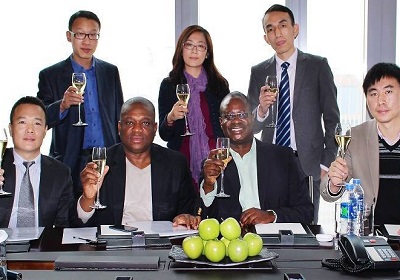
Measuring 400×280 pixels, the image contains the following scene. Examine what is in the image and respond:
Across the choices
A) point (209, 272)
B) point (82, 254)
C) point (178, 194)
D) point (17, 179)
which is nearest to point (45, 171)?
point (17, 179)

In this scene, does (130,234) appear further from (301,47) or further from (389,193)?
(301,47)

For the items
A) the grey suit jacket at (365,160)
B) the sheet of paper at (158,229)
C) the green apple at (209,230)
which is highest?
the grey suit jacket at (365,160)

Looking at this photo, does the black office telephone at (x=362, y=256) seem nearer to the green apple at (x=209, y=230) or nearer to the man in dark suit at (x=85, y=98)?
the green apple at (x=209, y=230)

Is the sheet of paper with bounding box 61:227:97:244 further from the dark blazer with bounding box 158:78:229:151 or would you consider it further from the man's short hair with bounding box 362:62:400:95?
the man's short hair with bounding box 362:62:400:95

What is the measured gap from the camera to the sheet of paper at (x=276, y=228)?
9.52 ft

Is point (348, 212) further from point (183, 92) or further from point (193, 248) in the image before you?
point (183, 92)

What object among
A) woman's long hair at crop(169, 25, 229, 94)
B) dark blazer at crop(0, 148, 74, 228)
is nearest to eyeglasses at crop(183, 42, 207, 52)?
woman's long hair at crop(169, 25, 229, 94)

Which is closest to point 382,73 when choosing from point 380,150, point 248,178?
point 380,150

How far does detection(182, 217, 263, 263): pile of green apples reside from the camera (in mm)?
2402

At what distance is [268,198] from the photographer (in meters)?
3.59

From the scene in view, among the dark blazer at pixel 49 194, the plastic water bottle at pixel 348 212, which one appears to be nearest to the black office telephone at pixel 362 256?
the plastic water bottle at pixel 348 212

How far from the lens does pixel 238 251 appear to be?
240 cm

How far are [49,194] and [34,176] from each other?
144mm

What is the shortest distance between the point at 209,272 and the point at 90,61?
98.2 inches
